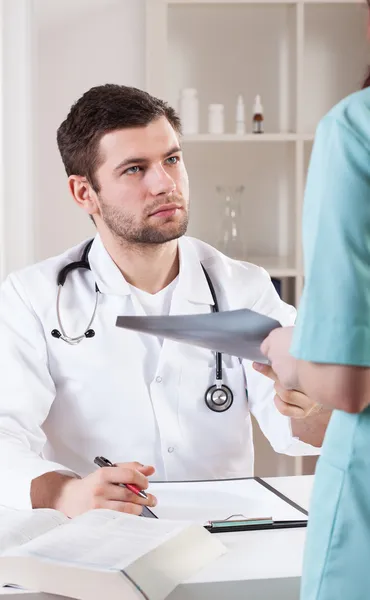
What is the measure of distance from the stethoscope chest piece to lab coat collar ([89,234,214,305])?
19cm

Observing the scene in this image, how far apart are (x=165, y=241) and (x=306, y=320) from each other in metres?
1.03

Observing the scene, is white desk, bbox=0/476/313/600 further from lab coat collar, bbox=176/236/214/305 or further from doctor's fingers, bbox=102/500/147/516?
lab coat collar, bbox=176/236/214/305

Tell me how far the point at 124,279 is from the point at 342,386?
114 cm

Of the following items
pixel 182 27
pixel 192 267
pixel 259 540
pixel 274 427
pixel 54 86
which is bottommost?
pixel 259 540

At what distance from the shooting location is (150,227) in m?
1.85

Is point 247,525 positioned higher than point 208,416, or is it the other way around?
point 208,416

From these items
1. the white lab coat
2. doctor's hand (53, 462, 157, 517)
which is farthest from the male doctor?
Result: doctor's hand (53, 462, 157, 517)

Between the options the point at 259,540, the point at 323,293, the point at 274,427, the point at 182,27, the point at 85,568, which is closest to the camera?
the point at 323,293

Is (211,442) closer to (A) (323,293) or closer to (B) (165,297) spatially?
(B) (165,297)

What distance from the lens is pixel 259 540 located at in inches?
49.9

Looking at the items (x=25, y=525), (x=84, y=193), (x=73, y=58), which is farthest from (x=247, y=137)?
(x=25, y=525)

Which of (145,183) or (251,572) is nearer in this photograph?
(251,572)

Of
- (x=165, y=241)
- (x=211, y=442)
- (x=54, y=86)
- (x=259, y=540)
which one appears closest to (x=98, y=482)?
(x=259, y=540)

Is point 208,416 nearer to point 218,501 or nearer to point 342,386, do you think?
point 218,501
